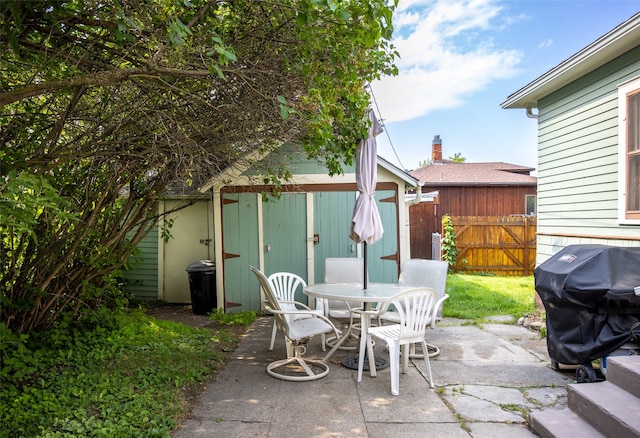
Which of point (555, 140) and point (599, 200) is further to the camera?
point (555, 140)

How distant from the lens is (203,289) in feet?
22.4

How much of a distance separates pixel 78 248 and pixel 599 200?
6.40 meters

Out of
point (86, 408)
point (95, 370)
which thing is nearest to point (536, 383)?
point (86, 408)

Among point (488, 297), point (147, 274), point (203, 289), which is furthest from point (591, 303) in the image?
point (147, 274)

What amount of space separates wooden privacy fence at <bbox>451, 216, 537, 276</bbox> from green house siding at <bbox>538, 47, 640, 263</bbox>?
3.89 metres

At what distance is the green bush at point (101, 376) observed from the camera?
9.25ft

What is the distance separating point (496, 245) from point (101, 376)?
9865mm

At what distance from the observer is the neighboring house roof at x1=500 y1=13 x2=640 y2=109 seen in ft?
14.8

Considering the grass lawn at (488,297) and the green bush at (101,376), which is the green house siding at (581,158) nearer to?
the grass lawn at (488,297)

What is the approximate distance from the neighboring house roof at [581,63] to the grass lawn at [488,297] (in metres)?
3.41

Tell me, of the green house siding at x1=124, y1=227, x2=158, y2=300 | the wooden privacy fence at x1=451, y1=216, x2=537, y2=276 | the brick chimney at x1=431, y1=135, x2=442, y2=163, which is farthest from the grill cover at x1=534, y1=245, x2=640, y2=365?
the brick chimney at x1=431, y1=135, x2=442, y2=163

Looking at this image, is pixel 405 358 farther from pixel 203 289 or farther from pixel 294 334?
pixel 203 289

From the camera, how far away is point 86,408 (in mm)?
3039

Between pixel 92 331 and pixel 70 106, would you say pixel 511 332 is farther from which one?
pixel 70 106
